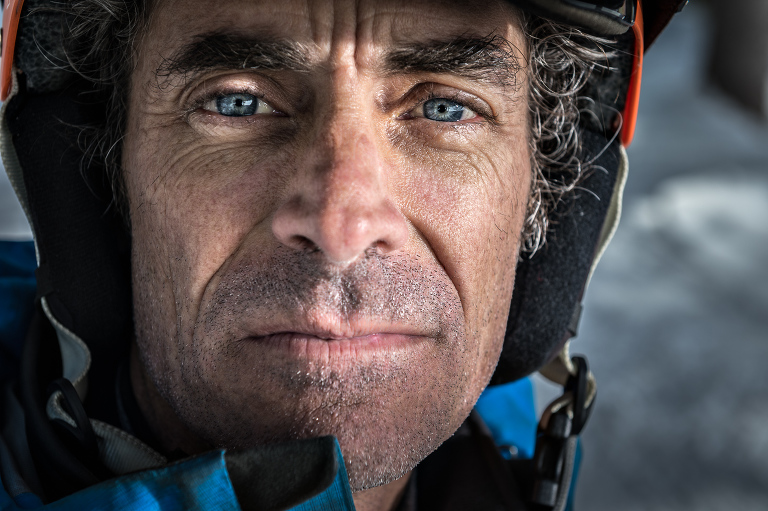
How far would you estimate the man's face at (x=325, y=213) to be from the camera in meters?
1.31

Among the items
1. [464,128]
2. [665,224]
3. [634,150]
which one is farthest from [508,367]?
[634,150]

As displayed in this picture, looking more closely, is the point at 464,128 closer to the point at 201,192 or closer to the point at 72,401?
the point at 201,192

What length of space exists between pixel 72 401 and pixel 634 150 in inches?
191

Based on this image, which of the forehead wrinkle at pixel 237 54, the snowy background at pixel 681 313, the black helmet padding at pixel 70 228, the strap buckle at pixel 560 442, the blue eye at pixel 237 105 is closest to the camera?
the forehead wrinkle at pixel 237 54

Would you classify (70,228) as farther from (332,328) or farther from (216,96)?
(332,328)

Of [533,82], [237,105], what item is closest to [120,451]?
[237,105]

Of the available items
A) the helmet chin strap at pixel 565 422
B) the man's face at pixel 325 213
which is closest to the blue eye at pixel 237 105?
the man's face at pixel 325 213

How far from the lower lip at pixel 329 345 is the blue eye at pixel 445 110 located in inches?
18.4

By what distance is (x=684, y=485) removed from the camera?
3154 mm

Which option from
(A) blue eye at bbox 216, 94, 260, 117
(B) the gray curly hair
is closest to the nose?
(A) blue eye at bbox 216, 94, 260, 117

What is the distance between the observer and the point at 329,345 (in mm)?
1312

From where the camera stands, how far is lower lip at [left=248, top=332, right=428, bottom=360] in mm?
1306

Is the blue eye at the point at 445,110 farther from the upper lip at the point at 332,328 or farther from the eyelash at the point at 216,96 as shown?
the upper lip at the point at 332,328

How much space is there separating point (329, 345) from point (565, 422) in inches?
33.2
